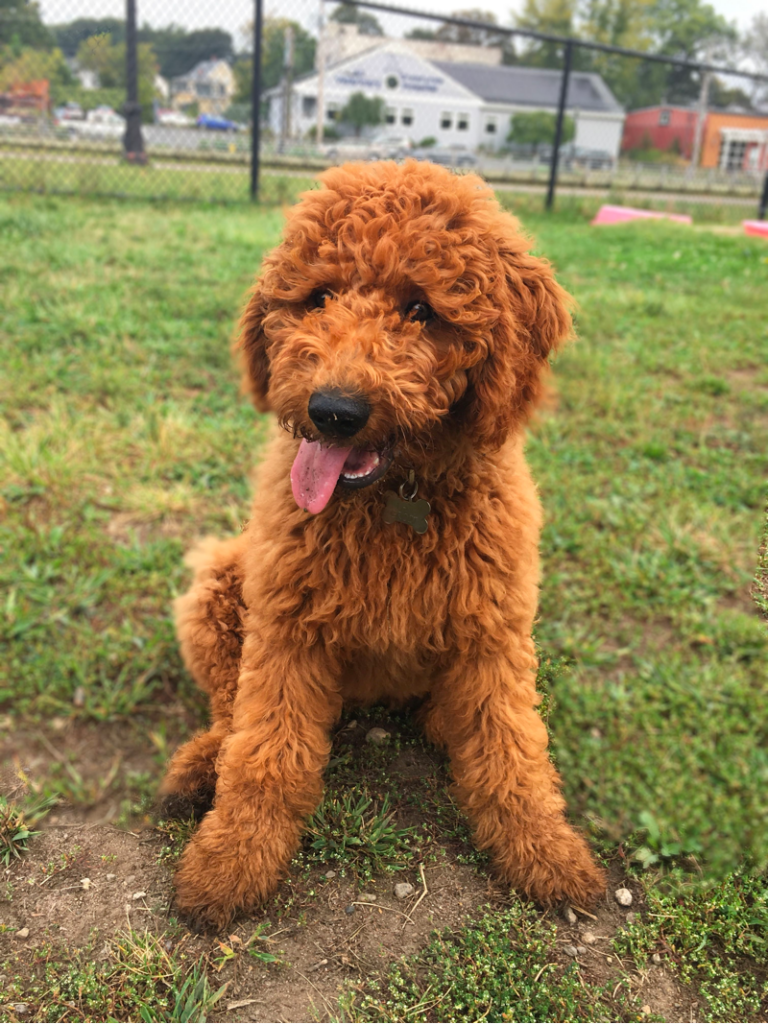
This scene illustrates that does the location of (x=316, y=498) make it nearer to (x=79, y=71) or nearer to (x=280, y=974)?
(x=280, y=974)

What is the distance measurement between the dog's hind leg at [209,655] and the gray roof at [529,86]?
1012 centimetres

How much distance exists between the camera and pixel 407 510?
2012 millimetres

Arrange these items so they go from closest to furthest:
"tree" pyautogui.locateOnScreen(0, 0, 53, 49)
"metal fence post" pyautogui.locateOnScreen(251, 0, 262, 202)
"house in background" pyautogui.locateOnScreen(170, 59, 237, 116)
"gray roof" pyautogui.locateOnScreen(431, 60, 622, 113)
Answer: "tree" pyautogui.locateOnScreen(0, 0, 53, 49), "house in background" pyautogui.locateOnScreen(170, 59, 237, 116), "metal fence post" pyautogui.locateOnScreen(251, 0, 262, 202), "gray roof" pyautogui.locateOnScreen(431, 60, 622, 113)

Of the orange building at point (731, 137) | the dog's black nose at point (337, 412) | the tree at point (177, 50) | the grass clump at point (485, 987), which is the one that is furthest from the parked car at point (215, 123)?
the orange building at point (731, 137)

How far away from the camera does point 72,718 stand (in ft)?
9.86

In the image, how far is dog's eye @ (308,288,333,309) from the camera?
1887mm

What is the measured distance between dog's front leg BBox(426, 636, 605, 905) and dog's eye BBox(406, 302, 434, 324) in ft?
3.17

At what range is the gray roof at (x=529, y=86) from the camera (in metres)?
10.8

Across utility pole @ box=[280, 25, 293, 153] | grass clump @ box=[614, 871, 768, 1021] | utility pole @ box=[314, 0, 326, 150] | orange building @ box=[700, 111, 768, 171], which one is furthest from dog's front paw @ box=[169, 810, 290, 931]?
orange building @ box=[700, 111, 768, 171]

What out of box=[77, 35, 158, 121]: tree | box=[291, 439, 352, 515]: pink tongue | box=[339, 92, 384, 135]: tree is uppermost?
box=[339, 92, 384, 135]: tree

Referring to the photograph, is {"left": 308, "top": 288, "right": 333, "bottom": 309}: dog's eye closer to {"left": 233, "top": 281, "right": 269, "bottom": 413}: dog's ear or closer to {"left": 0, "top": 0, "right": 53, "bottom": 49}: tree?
{"left": 233, "top": 281, "right": 269, "bottom": 413}: dog's ear

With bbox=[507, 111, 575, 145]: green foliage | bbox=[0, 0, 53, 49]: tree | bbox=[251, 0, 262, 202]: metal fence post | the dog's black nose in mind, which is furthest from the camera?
bbox=[507, 111, 575, 145]: green foliage

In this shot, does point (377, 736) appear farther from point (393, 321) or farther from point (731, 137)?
point (731, 137)

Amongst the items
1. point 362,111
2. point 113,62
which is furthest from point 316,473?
point 362,111
